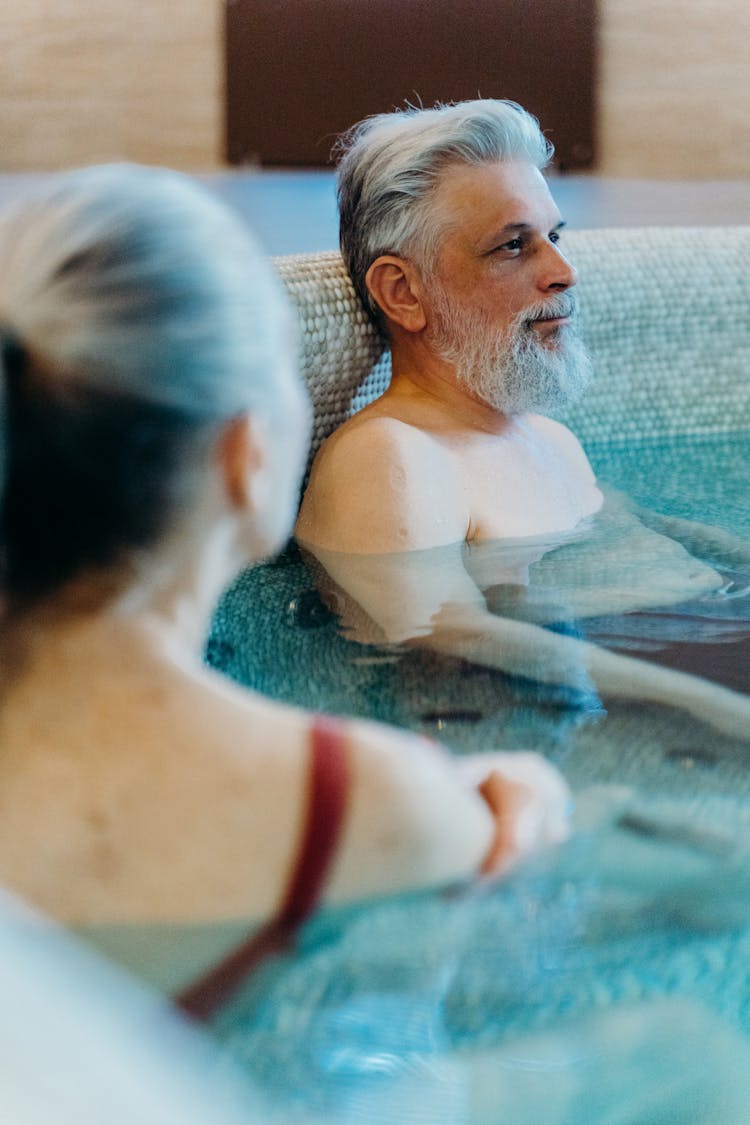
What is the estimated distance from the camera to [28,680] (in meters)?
0.61

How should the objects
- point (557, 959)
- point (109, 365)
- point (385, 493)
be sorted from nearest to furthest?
point (109, 365) < point (557, 959) < point (385, 493)

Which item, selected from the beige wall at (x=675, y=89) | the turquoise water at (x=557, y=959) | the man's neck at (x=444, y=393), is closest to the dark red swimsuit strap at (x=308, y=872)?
the turquoise water at (x=557, y=959)

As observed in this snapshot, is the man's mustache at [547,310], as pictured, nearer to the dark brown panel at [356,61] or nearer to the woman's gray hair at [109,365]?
the woman's gray hair at [109,365]

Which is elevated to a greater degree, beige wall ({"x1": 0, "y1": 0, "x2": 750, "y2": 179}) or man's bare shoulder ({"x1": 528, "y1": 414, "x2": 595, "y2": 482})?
beige wall ({"x1": 0, "y1": 0, "x2": 750, "y2": 179})

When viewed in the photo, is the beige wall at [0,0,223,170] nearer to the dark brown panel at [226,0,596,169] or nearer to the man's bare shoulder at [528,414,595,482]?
the dark brown panel at [226,0,596,169]

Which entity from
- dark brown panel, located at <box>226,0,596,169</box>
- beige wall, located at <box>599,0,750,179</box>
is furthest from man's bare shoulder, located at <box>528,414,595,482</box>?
beige wall, located at <box>599,0,750,179</box>

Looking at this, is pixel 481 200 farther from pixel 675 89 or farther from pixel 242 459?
pixel 675 89

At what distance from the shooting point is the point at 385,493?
4.95 feet

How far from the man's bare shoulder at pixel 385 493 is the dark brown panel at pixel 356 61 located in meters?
1.81

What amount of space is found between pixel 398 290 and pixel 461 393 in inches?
6.4

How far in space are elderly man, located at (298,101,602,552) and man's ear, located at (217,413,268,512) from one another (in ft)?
3.20

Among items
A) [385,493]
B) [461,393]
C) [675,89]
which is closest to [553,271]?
[461,393]

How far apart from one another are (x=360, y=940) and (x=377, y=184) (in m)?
1.23

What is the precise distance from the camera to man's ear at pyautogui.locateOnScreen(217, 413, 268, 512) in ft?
2.03
